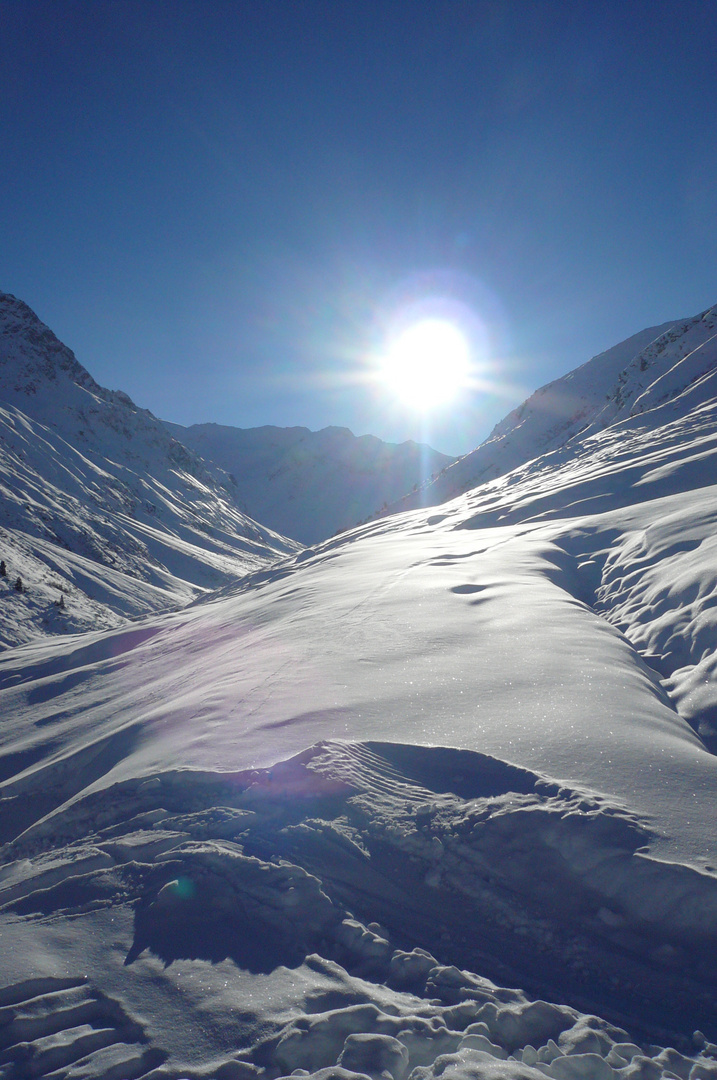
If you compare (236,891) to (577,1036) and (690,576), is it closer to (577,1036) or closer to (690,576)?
(577,1036)

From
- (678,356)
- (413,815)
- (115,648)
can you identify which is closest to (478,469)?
(678,356)

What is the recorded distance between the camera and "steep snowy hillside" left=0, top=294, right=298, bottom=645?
55.6 feet

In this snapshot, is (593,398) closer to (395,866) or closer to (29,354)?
(395,866)

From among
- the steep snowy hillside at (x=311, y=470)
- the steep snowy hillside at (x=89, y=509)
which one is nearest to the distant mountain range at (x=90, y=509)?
the steep snowy hillside at (x=89, y=509)

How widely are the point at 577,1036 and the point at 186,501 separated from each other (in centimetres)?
4295

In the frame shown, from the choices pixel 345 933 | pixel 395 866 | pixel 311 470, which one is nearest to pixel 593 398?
pixel 395 866

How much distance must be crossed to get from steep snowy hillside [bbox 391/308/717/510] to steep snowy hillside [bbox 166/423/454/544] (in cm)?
5026

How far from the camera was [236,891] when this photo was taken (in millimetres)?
2496

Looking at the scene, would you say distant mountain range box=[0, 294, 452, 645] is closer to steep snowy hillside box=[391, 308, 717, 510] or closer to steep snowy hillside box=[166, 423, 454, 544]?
steep snowy hillside box=[391, 308, 717, 510]

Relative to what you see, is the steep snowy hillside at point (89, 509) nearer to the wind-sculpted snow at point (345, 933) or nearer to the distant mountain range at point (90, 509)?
the distant mountain range at point (90, 509)

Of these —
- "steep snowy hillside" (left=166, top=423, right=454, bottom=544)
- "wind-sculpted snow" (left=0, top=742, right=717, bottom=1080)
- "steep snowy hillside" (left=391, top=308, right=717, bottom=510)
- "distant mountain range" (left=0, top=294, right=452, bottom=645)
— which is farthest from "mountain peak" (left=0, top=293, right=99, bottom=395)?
"wind-sculpted snow" (left=0, top=742, right=717, bottom=1080)

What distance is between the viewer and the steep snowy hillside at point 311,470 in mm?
90250

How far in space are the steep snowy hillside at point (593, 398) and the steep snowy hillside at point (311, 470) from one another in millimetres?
50257

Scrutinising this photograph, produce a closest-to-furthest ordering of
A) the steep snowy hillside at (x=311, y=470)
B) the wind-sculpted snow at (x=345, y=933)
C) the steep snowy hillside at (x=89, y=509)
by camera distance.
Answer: the wind-sculpted snow at (x=345, y=933) < the steep snowy hillside at (x=89, y=509) < the steep snowy hillside at (x=311, y=470)
